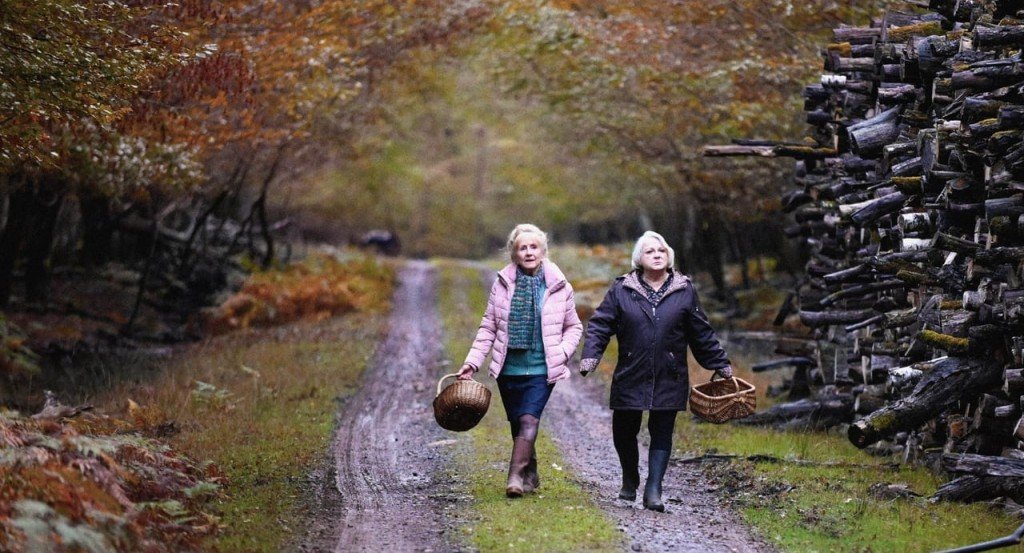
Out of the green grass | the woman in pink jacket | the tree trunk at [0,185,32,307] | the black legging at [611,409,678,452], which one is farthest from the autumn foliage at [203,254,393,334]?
the black legging at [611,409,678,452]

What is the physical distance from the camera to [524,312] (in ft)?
29.1

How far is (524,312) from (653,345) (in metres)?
1.12

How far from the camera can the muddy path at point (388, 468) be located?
25.4ft

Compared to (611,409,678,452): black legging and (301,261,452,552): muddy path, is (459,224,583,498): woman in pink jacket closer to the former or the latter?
(611,409,678,452): black legging

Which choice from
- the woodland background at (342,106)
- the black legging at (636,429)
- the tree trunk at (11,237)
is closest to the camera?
the black legging at (636,429)

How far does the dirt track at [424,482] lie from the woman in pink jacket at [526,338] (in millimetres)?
862

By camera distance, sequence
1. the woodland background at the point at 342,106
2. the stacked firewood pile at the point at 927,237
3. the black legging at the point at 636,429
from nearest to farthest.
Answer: the black legging at the point at 636,429 < the stacked firewood pile at the point at 927,237 < the woodland background at the point at 342,106

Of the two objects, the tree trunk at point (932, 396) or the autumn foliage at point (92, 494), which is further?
the tree trunk at point (932, 396)

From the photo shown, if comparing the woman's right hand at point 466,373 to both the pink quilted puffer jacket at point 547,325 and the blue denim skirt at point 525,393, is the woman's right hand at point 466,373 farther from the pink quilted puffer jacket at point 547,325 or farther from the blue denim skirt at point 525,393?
the blue denim skirt at point 525,393

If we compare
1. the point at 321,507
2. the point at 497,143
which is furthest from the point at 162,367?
the point at 497,143

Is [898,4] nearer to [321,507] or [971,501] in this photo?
[971,501]

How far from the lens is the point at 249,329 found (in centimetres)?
2488

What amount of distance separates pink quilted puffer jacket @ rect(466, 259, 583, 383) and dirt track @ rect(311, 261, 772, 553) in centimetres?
124

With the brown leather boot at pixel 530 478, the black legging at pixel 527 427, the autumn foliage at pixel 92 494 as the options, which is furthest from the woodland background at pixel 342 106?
the brown leather boot at pixel 530 478
